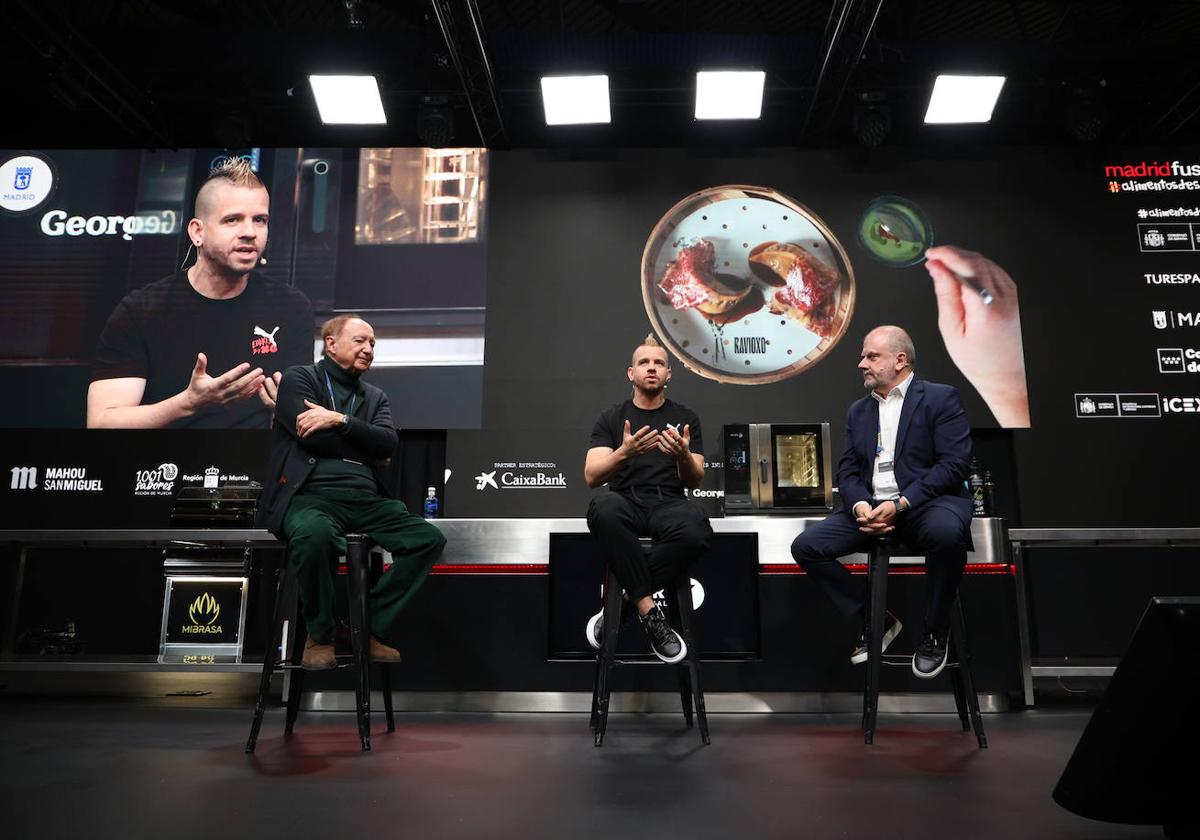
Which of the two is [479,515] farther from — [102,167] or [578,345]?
[102,167]

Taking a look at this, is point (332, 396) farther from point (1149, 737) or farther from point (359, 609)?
point (1149, 737)

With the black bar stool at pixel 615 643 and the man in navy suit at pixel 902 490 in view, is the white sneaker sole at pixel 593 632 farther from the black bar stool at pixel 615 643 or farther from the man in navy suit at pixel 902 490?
the man in navy suit at pixel 902 490

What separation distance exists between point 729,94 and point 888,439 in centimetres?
315

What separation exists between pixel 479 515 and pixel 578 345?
4.22 feet

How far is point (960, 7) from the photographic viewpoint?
18.9 feet

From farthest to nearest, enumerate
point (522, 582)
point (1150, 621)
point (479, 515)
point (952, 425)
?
point (479, 515) < point (522, 582) < point (952, 425) < point (1150, 621)

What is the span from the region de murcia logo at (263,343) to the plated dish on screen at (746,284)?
2.45 m

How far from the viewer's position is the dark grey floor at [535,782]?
171 cm

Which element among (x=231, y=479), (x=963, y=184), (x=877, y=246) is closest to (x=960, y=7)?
(x=963, y=184)

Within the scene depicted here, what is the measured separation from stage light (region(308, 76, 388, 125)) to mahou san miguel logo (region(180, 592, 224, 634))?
311 centimetres

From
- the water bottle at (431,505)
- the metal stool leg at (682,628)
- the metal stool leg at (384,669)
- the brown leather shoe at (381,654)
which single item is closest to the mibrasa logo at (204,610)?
the water bottle at (431,505)

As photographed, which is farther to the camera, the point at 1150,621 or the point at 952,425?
the point at 952,425

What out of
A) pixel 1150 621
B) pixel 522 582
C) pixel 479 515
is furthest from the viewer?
pixel 479 515

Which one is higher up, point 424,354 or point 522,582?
point 424,354
